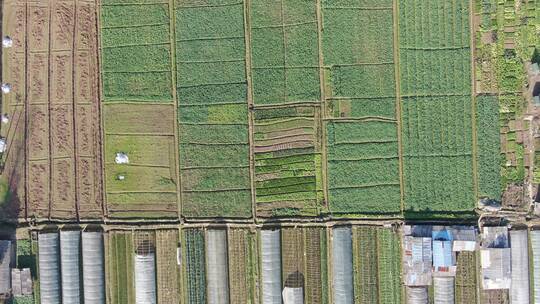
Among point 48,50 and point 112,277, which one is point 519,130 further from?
point 48,50

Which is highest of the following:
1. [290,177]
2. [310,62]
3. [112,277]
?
[310,62]

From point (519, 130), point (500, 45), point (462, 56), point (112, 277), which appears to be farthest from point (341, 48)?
point (112, 277)

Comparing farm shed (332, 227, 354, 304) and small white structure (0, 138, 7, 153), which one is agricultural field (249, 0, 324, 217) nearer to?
farm shed (332, 227, 354, 304)

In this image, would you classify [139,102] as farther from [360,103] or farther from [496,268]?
[496,268]

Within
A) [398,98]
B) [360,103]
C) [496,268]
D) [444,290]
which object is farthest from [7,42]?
[496,268]

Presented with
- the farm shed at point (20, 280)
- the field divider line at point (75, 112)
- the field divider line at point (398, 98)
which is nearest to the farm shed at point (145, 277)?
the field divider line at point (75, 112)

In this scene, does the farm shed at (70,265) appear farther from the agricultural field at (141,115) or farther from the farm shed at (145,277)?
the farm shed at (145,277)
